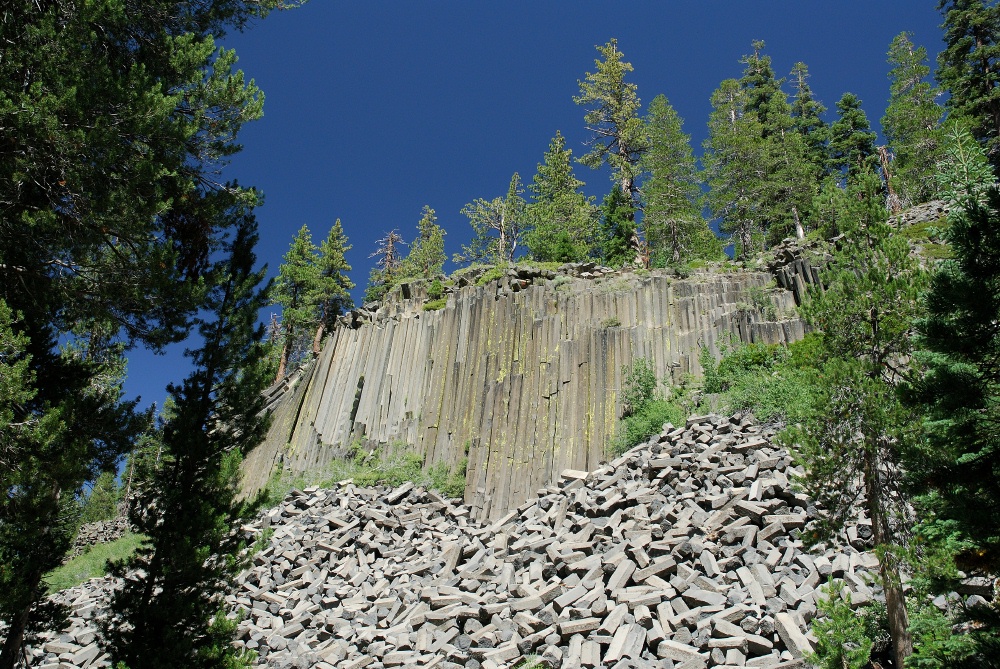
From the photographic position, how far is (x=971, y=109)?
26953 mm

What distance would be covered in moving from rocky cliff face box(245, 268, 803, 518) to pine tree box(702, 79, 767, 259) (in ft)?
37.8

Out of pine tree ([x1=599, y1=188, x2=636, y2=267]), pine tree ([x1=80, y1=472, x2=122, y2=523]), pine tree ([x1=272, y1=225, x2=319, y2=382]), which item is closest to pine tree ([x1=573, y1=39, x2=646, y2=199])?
pine tree ([x1=599, y1=188, x2=636, y2=267])

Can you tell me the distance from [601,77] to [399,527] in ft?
87.8


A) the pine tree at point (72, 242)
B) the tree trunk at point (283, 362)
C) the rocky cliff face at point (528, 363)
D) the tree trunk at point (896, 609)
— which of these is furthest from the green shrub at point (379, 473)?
the tree trunk at point (283, 362)

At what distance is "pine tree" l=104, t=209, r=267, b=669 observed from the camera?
715cm

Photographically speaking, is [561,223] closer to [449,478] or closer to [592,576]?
[449,478]

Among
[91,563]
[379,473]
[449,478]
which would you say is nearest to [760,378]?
[449,478]

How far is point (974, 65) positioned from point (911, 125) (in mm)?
3598

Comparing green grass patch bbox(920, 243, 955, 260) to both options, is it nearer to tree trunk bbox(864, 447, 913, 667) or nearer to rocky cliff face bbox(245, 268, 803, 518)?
rocky cliff face bbox(245, 268, 803, 518)

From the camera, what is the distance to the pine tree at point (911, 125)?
27.8m

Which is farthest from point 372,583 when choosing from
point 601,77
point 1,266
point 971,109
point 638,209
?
point 971,109

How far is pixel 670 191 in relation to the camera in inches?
1118

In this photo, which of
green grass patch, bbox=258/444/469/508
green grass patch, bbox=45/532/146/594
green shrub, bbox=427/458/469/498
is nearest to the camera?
green shrub, bbox=427/458/469/498

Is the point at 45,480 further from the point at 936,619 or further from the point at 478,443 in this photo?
the point at 478,443
